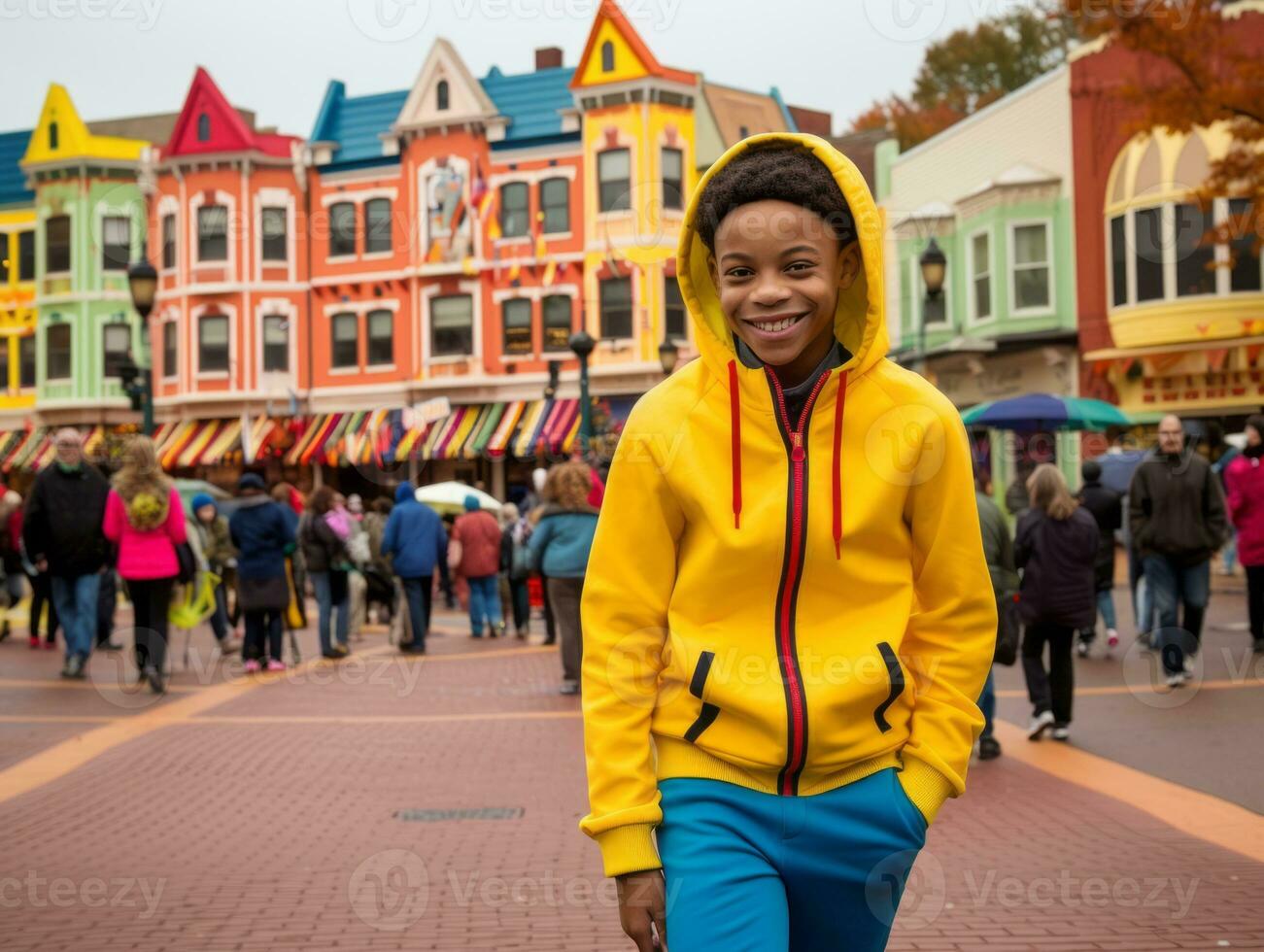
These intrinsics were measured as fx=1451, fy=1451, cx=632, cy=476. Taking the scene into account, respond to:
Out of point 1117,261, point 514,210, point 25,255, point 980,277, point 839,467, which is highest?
point 25,255

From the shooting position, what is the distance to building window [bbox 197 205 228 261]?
131 ft

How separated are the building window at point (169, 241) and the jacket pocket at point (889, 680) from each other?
40.6 metres

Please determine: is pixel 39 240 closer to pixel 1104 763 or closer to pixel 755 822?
pixel 1104 763

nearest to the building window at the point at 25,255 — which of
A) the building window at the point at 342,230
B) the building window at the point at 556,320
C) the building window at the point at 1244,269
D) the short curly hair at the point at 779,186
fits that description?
the building window at the point at 342,230

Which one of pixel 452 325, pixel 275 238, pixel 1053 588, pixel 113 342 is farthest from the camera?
pixel 113 342

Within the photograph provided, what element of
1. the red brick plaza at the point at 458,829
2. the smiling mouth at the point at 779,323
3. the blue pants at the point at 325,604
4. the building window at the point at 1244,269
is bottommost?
the red brick plaza at the point at 458,829

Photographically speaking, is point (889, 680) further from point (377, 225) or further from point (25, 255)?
point (25, 255)

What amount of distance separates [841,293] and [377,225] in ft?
122

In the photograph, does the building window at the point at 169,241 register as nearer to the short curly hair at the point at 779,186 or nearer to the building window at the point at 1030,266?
the building window at the point at 1030,266

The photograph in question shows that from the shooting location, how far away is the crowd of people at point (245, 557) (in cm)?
1182

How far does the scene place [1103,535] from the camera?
45.2 feet

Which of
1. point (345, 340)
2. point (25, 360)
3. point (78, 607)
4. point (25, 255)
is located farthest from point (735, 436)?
point (25, 255)

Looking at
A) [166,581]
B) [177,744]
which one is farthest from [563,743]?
[166,581]

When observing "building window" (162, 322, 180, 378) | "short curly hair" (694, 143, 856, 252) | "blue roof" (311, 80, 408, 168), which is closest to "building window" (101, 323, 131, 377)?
"building window" (162, 322, 180, 378)
